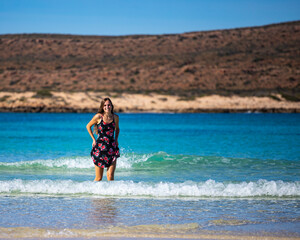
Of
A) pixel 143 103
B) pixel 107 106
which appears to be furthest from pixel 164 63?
pixel 107 106

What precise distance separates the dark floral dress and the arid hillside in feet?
223

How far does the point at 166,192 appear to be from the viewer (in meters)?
8.39

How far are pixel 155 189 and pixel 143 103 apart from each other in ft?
231

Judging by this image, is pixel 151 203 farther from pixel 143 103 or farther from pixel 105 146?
pixel 143 103

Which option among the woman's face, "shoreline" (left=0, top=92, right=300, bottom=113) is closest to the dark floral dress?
the woman's face

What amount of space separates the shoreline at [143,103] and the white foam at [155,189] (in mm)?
66512

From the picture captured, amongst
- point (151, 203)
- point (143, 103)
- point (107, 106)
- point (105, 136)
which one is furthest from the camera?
point (143, 103)

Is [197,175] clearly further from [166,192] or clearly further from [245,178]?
[166,192]

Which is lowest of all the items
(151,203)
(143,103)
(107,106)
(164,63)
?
(151,203)

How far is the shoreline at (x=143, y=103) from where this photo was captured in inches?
2953

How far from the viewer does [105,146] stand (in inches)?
327

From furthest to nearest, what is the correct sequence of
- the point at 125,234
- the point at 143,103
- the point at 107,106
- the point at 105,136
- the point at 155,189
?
the point at 143,103 → the point at 155,189 → the point at 105,136 → the point at 107,106 → the point at 125,234

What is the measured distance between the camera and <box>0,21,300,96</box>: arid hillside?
7556 cm

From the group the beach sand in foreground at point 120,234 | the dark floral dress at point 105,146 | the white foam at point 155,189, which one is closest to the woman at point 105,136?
the dark floral dress at point 105,146
